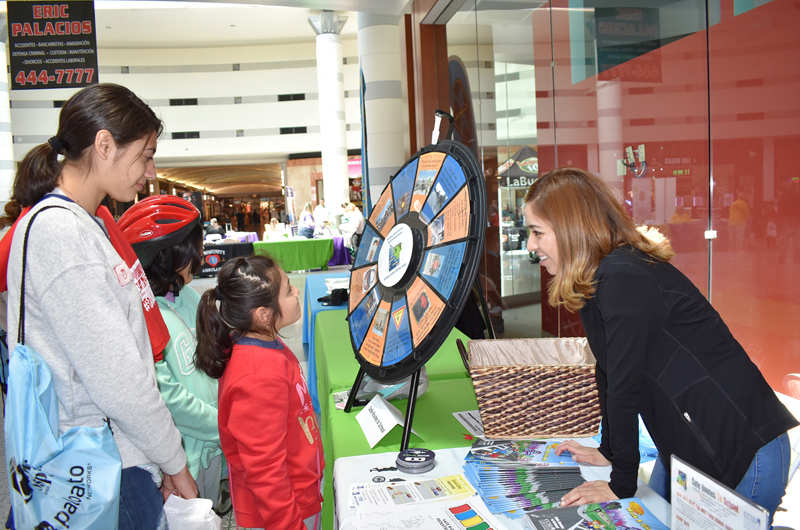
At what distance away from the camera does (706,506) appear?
776 mm

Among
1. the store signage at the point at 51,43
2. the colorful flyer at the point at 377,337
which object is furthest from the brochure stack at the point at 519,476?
the store signage at the point at 51,43

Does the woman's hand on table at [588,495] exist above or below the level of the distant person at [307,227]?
below

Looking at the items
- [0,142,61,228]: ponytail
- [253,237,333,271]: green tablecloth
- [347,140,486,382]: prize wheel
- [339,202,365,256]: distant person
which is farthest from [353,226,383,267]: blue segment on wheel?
[339,202,365,256]: distant person

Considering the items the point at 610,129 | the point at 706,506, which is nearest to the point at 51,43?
the point at 610,129

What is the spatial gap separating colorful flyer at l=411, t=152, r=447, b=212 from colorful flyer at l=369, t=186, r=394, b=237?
16 centimetres

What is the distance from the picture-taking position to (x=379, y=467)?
4.33 ft

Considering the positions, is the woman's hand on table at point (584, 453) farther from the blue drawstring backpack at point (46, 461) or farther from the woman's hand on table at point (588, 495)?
the blue drawstring backpack at point (46, 461)

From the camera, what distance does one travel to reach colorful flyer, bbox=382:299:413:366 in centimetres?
138

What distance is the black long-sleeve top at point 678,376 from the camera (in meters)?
1.01

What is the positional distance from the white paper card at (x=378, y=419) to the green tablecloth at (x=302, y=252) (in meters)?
9.27

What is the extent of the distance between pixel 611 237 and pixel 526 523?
0.62 meters

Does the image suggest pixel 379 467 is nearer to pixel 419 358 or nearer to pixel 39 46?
pixel 419 358

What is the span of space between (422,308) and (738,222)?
158 cm

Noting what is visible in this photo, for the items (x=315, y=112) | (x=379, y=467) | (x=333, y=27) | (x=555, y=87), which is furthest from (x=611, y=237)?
(x=315, y=112)
